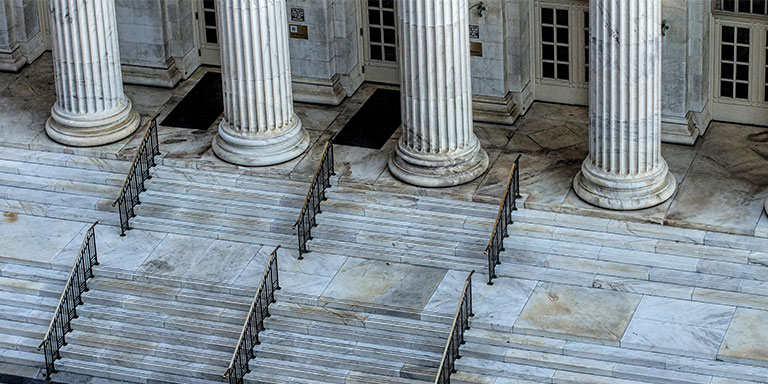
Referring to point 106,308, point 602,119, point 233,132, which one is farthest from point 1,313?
point 602,119

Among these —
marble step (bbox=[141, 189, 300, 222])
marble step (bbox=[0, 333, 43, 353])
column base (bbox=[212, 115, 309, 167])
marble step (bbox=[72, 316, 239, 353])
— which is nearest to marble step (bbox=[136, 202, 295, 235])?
marble step (bbox=[141, 189, 300, 222])

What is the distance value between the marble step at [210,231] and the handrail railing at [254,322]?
1.26 meters

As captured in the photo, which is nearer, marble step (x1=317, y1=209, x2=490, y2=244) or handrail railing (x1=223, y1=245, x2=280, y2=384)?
handrail railing (x1=223, y1=245, x2=280, y2=384)

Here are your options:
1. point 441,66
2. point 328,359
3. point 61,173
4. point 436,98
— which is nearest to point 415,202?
point 436,98

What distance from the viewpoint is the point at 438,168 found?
37625 millimetres

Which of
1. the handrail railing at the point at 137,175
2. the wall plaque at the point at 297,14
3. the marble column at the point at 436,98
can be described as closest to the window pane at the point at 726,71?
the marble column at the point at 436,98

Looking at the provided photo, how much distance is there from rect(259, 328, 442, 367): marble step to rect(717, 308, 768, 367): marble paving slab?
496 cm

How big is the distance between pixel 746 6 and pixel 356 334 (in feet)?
34.0

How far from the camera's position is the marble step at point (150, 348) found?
3522 cm

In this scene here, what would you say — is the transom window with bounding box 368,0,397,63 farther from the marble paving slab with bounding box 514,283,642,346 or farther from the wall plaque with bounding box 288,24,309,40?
the marble paving slab with bounding box 514,283,642,346

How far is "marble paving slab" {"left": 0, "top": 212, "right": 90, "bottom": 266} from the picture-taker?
3766 centimetres

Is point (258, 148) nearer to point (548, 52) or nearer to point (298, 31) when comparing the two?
point (298, 31)

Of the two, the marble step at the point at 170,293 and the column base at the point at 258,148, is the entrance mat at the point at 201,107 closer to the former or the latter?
the column base at the point at 258,148

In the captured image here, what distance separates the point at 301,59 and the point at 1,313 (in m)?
8.79
